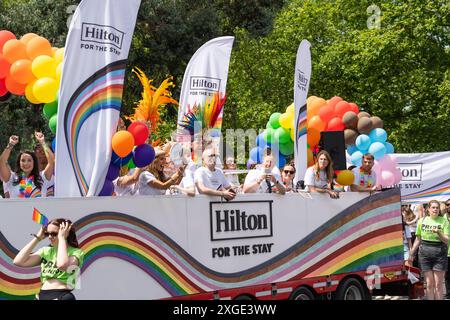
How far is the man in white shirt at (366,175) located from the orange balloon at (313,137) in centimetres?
100

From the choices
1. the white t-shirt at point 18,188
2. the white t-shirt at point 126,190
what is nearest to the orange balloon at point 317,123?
the white t-shirt at point 126,190

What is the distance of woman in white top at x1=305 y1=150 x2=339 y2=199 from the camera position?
12828 millimetres

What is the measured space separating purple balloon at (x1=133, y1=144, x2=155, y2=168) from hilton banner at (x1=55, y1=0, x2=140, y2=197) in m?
0.33

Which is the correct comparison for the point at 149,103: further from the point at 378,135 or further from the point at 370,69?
the point at 370,69

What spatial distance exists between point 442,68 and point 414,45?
5.91 feet

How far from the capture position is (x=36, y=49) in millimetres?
11430

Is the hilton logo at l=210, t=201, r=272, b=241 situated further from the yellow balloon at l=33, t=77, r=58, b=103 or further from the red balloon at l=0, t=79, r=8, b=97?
the red balloon at l=0, t=79, r=8, b=97

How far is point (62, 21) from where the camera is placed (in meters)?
26.1

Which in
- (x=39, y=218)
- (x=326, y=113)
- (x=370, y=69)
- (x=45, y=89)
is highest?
(x=370, y=69)

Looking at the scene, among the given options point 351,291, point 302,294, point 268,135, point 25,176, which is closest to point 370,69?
point 268,135

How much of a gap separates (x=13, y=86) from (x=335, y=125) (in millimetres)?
6182

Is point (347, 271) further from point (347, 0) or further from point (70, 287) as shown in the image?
point (347, 0)

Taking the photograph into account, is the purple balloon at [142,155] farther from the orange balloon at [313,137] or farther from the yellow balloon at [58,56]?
the orange balloon at [313,137]
